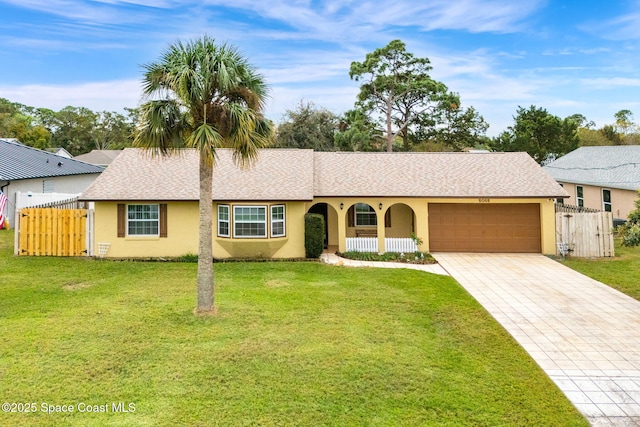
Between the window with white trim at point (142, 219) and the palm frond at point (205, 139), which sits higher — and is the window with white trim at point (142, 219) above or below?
below

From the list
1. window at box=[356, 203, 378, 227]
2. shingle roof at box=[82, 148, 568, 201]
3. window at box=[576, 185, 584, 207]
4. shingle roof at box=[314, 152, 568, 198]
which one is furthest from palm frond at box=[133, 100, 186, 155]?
window at box=[576, 185, 584, 207]

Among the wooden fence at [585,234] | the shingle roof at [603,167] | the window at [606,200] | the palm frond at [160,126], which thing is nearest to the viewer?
the palm frond at [160,126]

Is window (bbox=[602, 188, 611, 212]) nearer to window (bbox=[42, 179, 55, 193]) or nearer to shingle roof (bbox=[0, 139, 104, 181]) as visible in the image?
shingle roof (bbox=[0, 139, 104, 181])

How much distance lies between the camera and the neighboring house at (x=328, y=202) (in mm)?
16328

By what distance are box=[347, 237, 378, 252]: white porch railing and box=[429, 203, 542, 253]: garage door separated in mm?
2911

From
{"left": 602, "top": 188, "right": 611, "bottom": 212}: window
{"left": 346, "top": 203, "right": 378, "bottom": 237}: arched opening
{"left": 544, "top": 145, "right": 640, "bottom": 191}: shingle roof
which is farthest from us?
{"left": 602, "top": 188, "right": 611, "bottom": 212}: window

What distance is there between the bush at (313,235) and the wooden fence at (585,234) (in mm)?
10231

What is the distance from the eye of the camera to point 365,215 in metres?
19.4

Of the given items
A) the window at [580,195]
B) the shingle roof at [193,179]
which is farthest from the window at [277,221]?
the window at [580,195]

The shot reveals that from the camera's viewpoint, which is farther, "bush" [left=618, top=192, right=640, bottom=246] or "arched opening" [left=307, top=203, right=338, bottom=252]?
"arched opening" [left=307, top=203, right=338, bottom=252]

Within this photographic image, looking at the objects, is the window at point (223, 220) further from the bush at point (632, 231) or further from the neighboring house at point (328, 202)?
the bush at point (632, 231)

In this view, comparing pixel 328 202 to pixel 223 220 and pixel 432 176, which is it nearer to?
pixel 223 220

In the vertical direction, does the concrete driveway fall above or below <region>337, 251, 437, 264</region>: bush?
below

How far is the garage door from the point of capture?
18.0m
